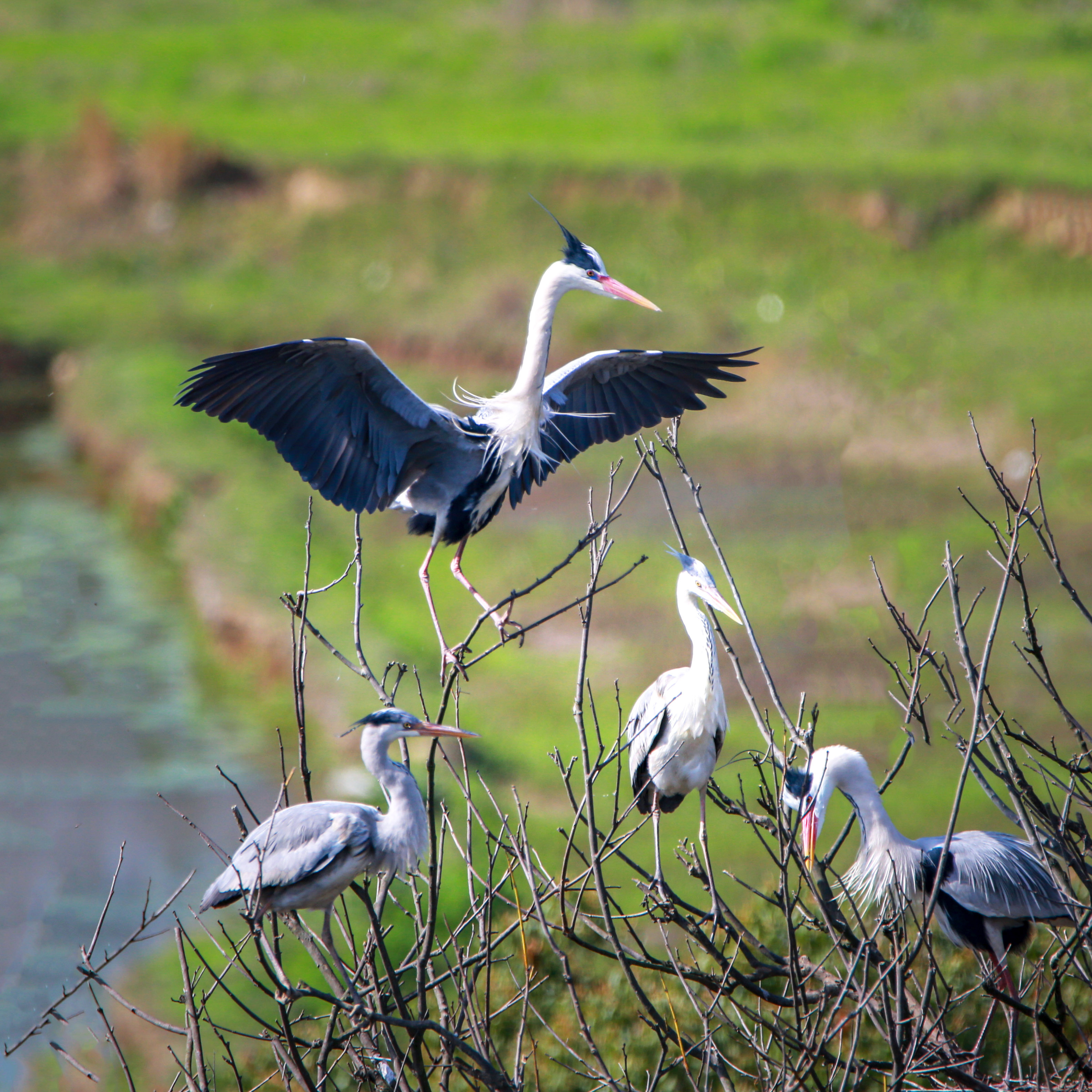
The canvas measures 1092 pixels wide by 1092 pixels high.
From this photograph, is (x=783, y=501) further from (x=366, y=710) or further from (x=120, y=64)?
(x=120, y=64)

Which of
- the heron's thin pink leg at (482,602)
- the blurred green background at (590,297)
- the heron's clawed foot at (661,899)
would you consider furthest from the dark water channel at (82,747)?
the heron's clawed foot at (661,899)

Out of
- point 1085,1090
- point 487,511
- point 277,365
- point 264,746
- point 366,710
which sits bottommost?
point 264,746

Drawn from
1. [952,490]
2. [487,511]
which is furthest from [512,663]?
[487,511]

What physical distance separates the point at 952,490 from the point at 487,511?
1139 centimetres

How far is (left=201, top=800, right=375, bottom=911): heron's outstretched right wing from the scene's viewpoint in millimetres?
3898

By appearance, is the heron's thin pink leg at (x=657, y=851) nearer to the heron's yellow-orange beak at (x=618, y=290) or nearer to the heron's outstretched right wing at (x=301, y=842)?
the heron's outstretched right wing at (x=301, y=842)

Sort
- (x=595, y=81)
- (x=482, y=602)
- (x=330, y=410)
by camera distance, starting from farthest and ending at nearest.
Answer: (x=595, y=81) → (x=330, y=410) → (x=482, y=602)

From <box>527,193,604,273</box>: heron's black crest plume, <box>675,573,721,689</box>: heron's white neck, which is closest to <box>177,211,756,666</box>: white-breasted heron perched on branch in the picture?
<box>527,193,604,273</box>: heron's black crest plume

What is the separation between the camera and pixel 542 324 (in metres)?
5.17

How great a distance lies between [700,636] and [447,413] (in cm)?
138

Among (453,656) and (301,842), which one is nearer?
(301,842)

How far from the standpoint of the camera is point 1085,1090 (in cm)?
390

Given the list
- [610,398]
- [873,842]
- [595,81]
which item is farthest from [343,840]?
[595,81]

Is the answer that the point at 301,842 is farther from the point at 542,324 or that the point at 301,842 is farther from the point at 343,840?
the point at 542,324
